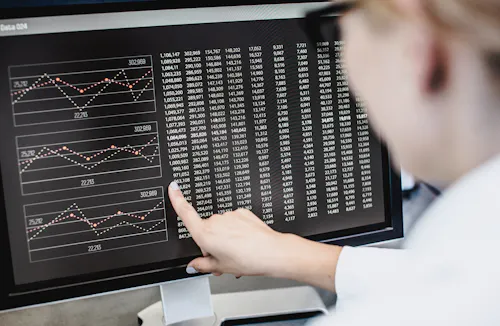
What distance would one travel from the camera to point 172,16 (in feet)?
2.22

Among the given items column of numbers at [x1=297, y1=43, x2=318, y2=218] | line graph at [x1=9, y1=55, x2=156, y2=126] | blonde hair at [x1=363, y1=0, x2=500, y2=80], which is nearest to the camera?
blonde hair at [x1=363, y1=0, x2=500, y2=80]

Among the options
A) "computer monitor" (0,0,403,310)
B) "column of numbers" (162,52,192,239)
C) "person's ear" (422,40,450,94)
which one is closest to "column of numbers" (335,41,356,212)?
"computer monitor" (0,0,403,310)

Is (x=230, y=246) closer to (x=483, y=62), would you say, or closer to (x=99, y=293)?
(x=99, y=293)

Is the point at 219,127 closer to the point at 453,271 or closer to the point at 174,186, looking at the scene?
the point at 174,186

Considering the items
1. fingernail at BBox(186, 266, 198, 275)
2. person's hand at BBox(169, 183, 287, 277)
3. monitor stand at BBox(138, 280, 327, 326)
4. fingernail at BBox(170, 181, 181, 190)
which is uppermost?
fingernail at BBox(170, 181, 181, 190)

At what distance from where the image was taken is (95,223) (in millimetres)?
675

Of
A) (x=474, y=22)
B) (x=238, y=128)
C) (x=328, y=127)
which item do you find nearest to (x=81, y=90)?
(x=238, y=128)

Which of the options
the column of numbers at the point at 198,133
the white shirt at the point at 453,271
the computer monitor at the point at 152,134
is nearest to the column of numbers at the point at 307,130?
the computer monitor at the point at 152,134

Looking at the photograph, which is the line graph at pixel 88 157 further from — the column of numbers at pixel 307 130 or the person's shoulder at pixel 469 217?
the person's shoulder at pixel 469 217

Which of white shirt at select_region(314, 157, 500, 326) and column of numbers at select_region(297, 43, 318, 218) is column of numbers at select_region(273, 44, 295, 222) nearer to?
column of numbers at select_region(297, 43, 318, 218)

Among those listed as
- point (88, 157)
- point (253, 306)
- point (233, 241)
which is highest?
point (88, 157)

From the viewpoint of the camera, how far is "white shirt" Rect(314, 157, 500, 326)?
0.40 meters

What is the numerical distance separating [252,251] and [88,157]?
8.6 inches

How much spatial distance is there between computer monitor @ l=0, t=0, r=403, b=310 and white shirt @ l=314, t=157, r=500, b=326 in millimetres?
291
